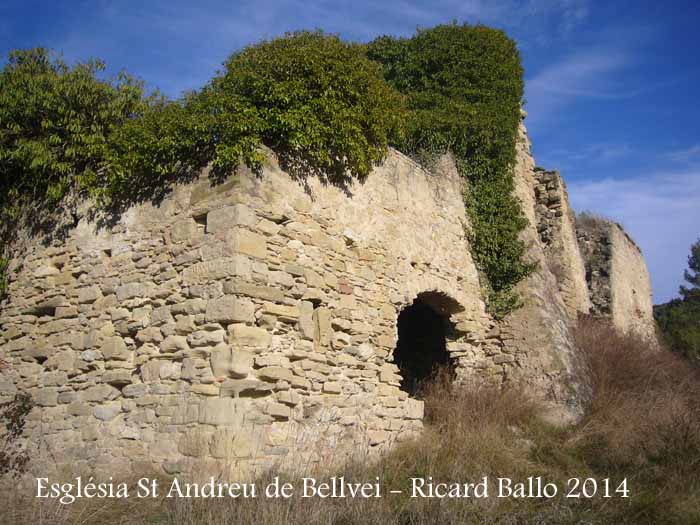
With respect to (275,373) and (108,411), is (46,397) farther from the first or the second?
(275,373)

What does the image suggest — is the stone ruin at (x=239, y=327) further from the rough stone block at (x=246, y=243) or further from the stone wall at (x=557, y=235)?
the stone wall at (x=557, y=235)

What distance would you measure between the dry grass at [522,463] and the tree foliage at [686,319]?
707 cm

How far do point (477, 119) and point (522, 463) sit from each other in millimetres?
5996

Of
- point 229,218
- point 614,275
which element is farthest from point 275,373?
point 614,275

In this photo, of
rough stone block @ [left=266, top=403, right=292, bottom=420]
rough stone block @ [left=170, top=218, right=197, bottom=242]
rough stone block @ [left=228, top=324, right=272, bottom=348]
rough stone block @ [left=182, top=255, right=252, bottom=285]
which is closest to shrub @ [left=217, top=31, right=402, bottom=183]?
rough stone block @ [left=170, top=218, right=197, bottom=242]

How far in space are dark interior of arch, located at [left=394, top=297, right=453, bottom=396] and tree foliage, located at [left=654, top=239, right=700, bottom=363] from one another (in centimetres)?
785

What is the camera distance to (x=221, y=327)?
5734 millimetres

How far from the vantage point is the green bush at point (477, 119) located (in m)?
9.64

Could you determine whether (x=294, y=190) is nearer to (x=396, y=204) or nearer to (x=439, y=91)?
(x=396, y=204)

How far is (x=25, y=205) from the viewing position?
8109 millimetres

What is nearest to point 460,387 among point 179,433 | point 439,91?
point 179,433

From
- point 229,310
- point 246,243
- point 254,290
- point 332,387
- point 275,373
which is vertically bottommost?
point 332,387

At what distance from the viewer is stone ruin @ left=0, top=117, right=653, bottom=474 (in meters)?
5.70


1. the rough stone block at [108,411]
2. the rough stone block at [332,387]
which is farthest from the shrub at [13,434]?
the rough stone block at [332,387]
